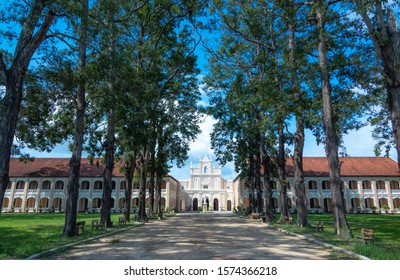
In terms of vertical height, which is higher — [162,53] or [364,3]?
[162,53]

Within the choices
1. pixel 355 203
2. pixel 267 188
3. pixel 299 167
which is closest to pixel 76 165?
pixel 299 167

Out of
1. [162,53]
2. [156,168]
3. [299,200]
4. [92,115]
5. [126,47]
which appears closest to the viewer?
[126,47]

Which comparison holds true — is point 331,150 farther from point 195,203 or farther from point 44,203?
point 195,203

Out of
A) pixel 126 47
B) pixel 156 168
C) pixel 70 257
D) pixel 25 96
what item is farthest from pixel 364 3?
pixel 156 168

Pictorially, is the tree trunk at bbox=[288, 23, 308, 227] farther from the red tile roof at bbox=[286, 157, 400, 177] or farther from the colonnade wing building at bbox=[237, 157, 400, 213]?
the red tile roof at bbox=[286, 157, 400, 177]

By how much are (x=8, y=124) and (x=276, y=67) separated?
11.9 meters

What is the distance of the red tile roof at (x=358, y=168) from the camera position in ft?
150

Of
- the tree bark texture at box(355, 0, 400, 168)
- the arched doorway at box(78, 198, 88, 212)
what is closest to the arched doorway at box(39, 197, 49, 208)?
the arched doorway at box(78, 198, 88, 212)

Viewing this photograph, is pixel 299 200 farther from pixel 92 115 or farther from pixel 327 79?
pixel 92 115

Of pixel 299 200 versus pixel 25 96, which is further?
pixel 299 200

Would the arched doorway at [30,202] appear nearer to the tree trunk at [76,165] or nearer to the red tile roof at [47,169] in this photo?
the red tile roof at [47,169]

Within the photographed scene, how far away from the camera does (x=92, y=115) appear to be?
18.4 meters

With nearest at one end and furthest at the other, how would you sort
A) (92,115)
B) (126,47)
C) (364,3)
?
(364,3)
(126,47)
(92,115)

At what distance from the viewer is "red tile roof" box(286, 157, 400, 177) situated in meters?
45.6
